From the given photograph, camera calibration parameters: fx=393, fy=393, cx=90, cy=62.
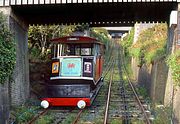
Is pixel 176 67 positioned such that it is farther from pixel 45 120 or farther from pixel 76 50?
pixel 76 50

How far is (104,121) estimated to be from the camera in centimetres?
1287

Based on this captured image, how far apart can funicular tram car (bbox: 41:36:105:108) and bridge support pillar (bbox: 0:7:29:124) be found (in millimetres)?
1133

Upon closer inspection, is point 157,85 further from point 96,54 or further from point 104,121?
point 104,121

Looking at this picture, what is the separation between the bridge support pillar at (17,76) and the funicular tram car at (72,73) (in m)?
1.13

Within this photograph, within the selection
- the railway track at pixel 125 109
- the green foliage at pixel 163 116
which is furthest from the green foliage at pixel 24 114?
the green foliage at pixel 163 116

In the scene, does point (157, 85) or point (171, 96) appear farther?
point (157, 85)

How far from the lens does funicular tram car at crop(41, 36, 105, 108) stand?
15688 millimetres

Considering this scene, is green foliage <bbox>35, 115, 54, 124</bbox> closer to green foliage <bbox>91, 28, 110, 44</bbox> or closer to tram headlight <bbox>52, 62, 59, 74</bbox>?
tram headlight <bbox>52, 62, 59, 74</bbox>

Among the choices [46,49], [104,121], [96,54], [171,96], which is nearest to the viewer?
[104,121]

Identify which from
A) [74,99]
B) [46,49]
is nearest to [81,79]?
[74,99]

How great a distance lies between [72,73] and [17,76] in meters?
2.26

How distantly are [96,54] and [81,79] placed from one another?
2.23 m

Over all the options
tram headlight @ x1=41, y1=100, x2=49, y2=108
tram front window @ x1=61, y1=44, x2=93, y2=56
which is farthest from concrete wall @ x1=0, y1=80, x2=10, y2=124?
tram front window @ x1=61, y1=44, x2=93, y2=56

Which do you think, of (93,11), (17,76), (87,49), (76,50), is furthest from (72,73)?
(93,11)
